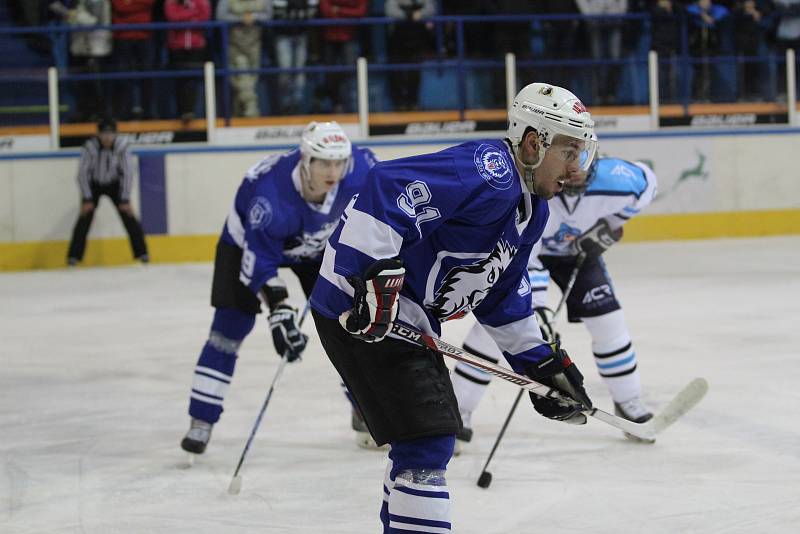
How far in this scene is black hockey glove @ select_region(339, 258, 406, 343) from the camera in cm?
240

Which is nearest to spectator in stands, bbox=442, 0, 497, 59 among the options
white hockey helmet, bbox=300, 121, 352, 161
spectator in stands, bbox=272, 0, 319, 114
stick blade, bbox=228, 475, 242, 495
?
Answer: spectator in stands, bbox=272, 0, 319, 114

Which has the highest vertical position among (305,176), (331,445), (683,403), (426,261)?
(305,176)

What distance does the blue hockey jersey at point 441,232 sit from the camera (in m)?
2.45

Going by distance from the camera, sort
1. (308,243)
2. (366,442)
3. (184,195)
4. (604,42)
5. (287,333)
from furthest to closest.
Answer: (604,42)
(184,195)
(366,442)
(308,243)
(287,333)

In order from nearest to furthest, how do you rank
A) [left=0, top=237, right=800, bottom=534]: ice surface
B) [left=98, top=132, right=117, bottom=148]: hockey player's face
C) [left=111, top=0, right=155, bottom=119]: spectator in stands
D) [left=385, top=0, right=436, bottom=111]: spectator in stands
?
[left=0, top=237, right=800, bottom=534]: ice surface < [left=98, top=132, right=117, bottom=148]: hockey player's face < [left=111, top=0, right=155, bottom=119]: spectator in stands < [left=385, top=0, right=436, bottom=111]: spectator in stands

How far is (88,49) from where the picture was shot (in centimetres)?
1027

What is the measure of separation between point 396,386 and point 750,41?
9.41 meters

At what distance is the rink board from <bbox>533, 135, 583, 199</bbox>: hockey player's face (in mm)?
7643

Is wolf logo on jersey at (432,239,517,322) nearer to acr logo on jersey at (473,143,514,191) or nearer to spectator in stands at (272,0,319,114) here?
acr logo on jersey at (473,143,514,191)

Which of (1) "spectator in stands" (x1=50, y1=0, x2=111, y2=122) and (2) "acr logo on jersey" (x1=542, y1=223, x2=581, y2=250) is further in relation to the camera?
(1) "spectator in stands" (x1=50, y1=0, x2=111, y2=122)

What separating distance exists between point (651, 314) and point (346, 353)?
4.48 metres

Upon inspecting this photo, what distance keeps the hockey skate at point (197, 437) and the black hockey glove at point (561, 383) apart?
155 centimetres

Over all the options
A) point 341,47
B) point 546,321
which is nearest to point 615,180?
point 546,321

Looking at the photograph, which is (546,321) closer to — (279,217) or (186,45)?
(279,217)
